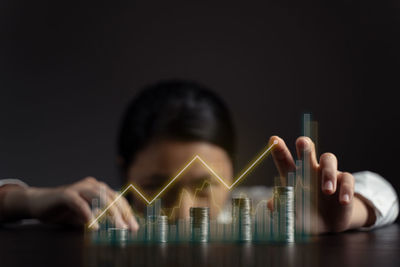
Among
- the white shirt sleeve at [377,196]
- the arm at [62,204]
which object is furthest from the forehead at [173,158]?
the white shirt sleeve at [377,196]

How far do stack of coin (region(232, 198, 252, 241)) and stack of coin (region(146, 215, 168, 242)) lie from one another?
9 centimetres

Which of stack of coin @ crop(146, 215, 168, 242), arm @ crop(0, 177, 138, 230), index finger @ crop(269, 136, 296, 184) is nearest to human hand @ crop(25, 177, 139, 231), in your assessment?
arm @ crop(0, 177, 138, 230)

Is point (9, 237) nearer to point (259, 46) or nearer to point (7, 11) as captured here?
point (259, 46)

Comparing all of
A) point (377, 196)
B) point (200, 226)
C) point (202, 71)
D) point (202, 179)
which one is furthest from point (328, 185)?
point (202, 71)

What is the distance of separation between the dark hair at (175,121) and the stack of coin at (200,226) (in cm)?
67

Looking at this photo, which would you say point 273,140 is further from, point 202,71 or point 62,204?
point 202,71

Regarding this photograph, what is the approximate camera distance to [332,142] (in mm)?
1884

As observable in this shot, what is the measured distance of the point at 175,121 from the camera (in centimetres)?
134

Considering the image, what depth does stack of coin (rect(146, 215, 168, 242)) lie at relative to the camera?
0.66 meters

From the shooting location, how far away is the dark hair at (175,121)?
132 centimetres

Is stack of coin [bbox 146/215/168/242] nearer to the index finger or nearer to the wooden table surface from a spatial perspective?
the wooden table surface

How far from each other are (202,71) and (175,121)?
788mm

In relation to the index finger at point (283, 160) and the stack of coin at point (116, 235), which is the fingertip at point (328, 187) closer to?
the index finger at point (283, 160)

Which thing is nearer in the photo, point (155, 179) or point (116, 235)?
point (116, 235)
